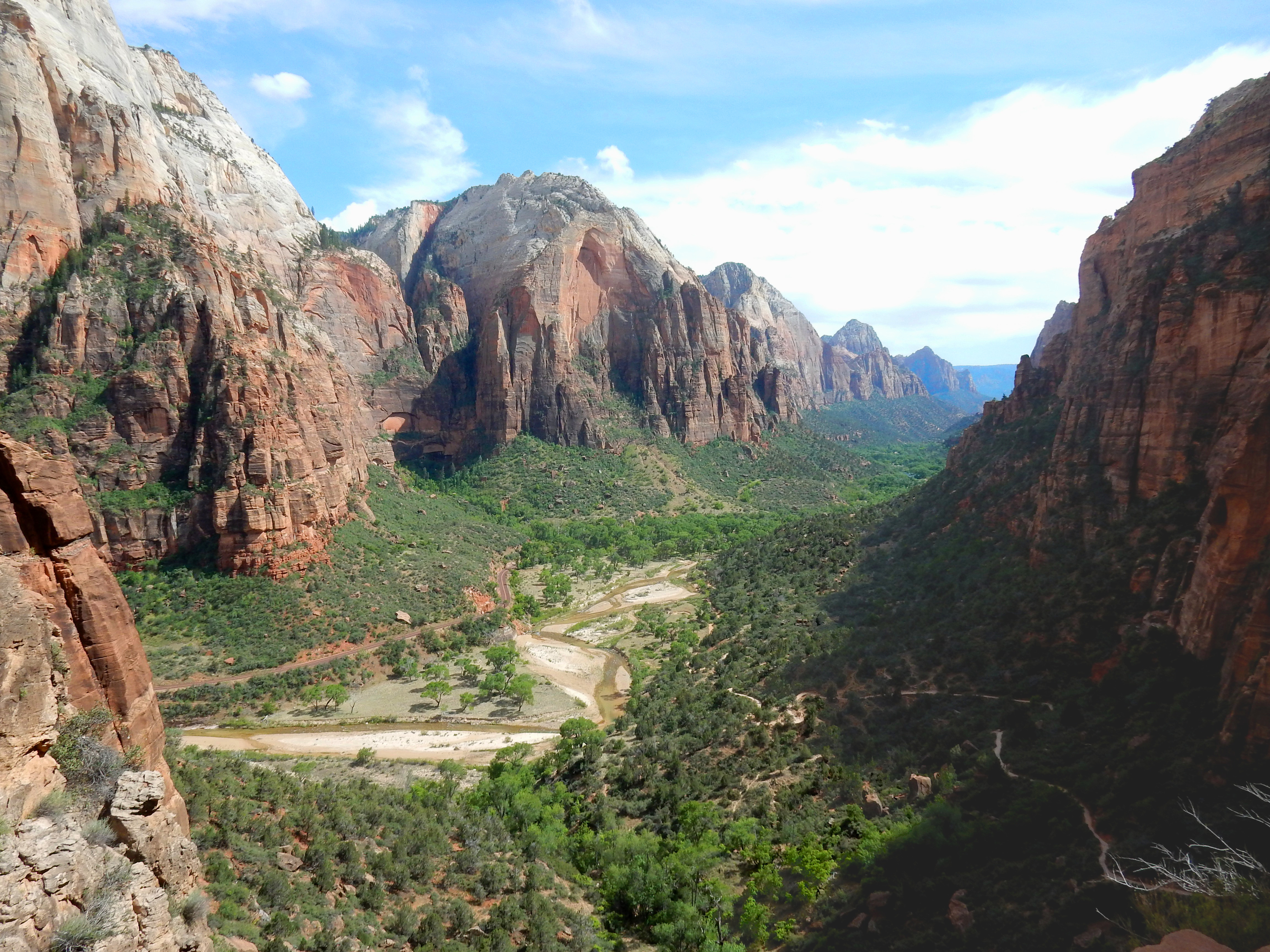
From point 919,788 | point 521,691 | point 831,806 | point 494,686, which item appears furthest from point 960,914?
point 494,686

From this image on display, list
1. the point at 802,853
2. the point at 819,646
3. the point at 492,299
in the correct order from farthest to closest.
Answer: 1. the point at 492,299
2. the point at 819,646
3. the point at 802,853

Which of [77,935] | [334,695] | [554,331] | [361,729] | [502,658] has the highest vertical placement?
[554,331]

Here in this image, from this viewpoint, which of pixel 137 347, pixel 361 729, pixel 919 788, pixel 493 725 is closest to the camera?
pixel 919 788

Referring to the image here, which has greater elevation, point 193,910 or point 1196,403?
point 1196,403

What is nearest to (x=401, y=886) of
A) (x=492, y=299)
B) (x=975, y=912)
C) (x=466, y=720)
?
(x=975, y=912)

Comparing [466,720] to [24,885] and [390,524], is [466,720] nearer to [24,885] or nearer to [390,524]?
[390,524]

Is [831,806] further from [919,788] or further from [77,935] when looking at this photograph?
[77,935]

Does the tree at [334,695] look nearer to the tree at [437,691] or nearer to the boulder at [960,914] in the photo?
the tree at [437,691]
